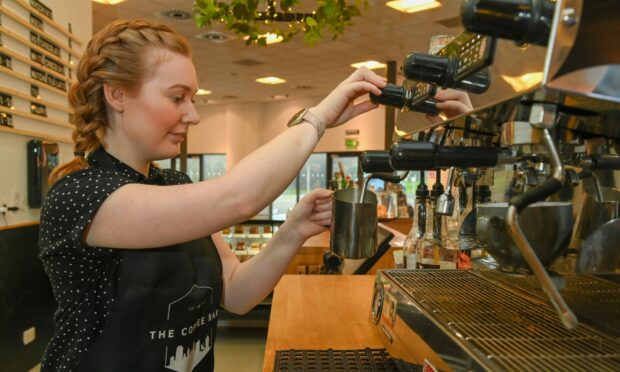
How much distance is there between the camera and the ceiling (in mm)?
4805

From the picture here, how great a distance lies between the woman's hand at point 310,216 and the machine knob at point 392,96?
307mm

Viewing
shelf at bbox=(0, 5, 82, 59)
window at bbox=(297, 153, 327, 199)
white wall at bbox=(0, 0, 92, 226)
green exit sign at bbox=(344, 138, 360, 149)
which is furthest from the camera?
window at bbox=(297, 153, 327, 199)

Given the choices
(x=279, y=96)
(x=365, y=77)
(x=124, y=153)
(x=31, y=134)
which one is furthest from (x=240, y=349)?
(x=279, y=96)

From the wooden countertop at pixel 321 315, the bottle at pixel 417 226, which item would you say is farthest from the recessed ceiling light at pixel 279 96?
the bottle at pixel 417 226

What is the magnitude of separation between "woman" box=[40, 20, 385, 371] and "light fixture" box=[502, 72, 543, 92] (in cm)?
40

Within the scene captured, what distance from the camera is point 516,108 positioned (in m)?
0.55

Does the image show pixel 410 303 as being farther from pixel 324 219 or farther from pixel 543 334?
pixel 324 219

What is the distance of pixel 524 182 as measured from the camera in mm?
685

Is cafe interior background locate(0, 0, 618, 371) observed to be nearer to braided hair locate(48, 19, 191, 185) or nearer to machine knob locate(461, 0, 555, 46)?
machine knob locate(461, 0, 555, 46)

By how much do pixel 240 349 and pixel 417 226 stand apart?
2.65 meters

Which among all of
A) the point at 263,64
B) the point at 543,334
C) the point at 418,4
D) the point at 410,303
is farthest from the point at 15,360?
the point at 263,64

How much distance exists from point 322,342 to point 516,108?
687 mm

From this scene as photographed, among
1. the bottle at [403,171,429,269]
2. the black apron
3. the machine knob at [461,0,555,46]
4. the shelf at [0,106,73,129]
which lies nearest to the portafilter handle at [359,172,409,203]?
the bottle at [403,171,429,269]

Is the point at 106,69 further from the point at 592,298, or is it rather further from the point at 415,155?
the point at 592,298
